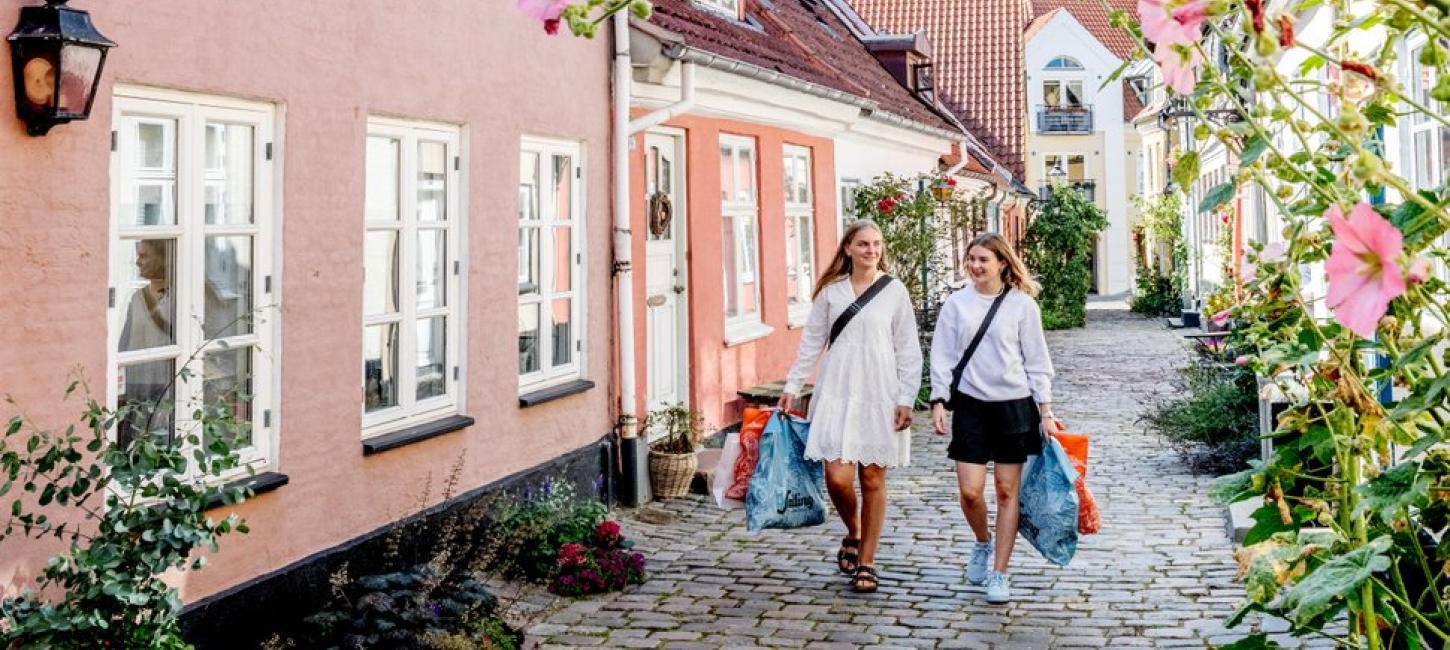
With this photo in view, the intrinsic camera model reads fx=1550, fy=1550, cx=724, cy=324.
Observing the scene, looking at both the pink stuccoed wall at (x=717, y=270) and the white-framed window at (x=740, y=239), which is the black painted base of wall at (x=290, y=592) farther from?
the white-framed window at (x=740, y=239)

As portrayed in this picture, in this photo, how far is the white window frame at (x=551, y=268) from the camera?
898 cm

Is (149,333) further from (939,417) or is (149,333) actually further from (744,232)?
(744,232)

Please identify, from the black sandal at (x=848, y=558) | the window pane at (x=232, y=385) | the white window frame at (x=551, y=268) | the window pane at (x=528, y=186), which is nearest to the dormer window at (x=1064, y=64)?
the white window frame at (x=551, y=268)

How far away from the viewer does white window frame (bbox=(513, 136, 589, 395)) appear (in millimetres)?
8977

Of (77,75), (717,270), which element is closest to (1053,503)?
(77,75)

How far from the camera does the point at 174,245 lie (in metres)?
5.69

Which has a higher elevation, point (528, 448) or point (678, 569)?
point (528, 448)

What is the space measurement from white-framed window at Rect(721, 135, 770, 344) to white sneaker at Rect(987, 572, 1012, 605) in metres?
5.22

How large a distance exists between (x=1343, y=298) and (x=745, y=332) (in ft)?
35.7

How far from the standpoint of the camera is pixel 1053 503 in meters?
7.21

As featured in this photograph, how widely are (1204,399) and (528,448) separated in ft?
17.0

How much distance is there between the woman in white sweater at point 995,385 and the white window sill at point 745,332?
4918 millimetres

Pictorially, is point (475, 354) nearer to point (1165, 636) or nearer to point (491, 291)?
point (491, 291)

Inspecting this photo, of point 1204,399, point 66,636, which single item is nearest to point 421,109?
point 66,636
